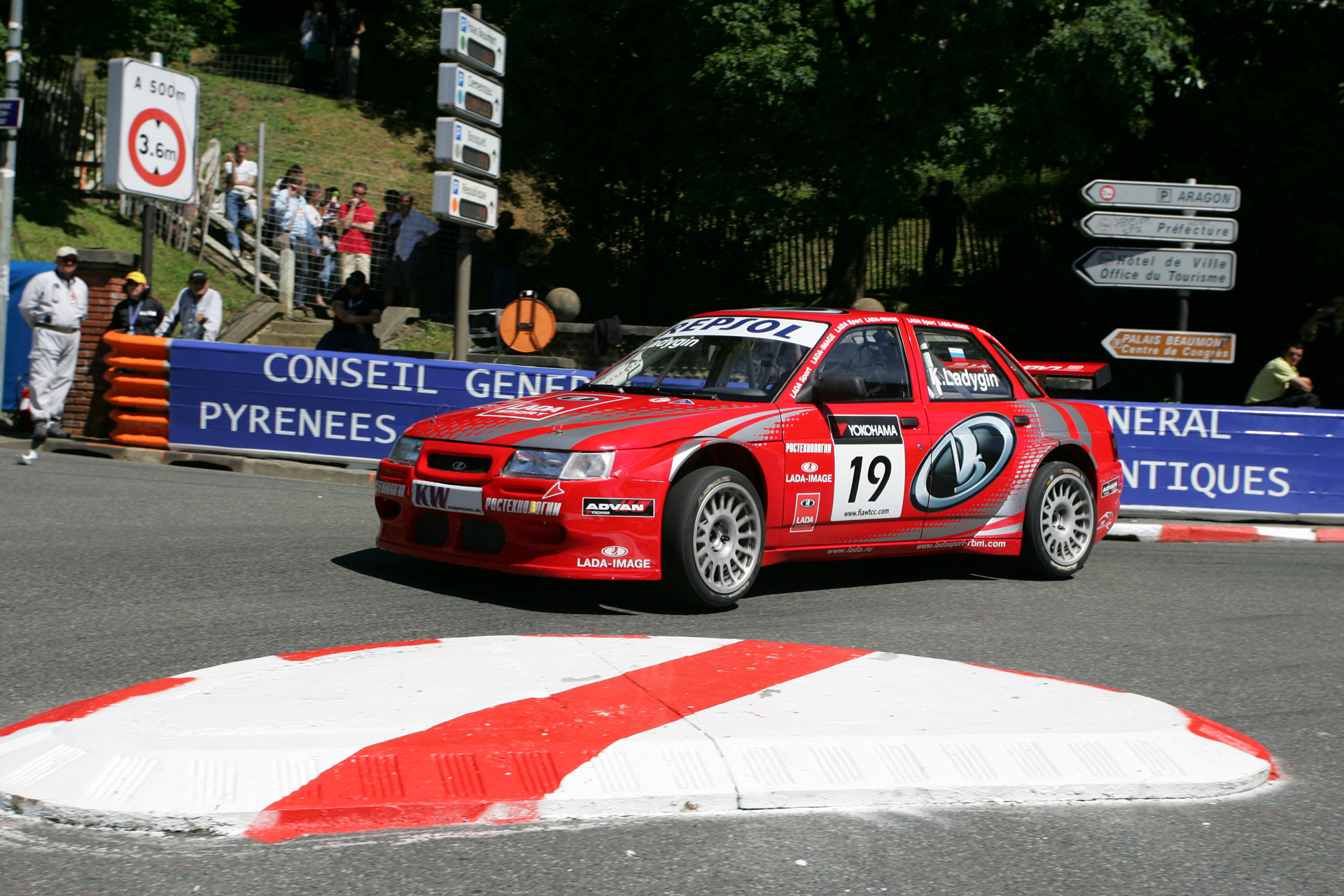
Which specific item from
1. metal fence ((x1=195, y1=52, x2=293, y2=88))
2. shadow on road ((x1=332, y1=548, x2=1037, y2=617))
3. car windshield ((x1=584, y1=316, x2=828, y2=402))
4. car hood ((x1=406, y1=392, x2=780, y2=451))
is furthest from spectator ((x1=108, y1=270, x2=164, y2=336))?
metal fence ((x1=195, y1=52, x2=293, y2=88))

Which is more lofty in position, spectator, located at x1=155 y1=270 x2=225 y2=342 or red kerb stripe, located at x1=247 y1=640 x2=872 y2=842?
spectator, located at x1=155 y1=270 x2=225 y2=342

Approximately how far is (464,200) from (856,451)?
19.3 ft

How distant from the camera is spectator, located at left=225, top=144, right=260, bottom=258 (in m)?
22.0

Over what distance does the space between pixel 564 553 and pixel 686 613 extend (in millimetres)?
742

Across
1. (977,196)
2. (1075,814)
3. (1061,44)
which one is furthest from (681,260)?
(1075,814)

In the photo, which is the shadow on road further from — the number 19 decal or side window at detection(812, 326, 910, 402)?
side window at detection(812, 326, 910, 402)

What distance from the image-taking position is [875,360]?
7723mm

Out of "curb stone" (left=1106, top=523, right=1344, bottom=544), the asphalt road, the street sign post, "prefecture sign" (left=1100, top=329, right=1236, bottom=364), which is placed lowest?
the asphalt road

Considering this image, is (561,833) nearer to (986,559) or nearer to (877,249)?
(986,559)

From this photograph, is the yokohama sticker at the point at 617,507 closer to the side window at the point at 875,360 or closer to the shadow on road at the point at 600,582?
the shadow on road at the point at 600,582

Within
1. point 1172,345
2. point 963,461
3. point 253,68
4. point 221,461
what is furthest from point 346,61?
point 963,461

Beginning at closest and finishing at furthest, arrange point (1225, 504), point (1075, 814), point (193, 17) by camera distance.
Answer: point (1075, 814)
point (1225, 504)
point (193, 17)

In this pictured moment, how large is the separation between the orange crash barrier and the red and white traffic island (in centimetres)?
801

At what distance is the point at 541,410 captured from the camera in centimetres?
698
